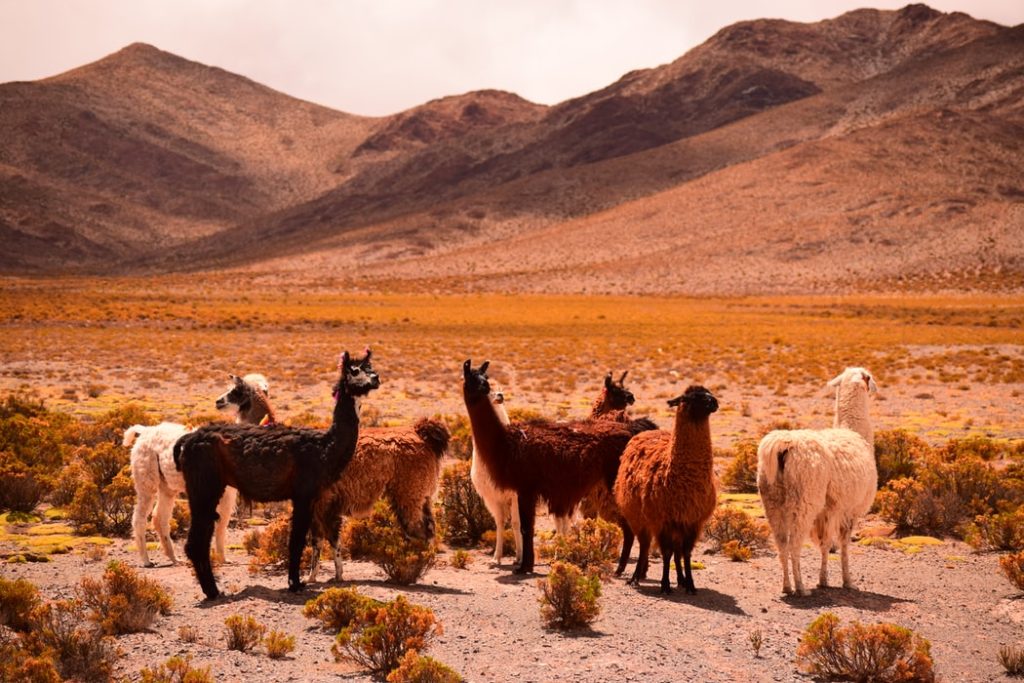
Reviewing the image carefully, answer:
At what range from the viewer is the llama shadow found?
8.30 meters

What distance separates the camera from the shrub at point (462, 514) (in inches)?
439

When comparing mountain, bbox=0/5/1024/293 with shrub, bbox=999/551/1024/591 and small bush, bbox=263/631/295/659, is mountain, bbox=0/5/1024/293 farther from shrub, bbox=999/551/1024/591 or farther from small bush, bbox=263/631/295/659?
small bush, bbox=263/631/295/659

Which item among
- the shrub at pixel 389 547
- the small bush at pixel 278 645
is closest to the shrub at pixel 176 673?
the small bush at pixel 278 645

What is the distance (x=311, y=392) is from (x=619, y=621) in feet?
64.8

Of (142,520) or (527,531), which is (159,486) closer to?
(142,520)

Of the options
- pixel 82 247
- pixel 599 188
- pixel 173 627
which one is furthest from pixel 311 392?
pixel 82 247

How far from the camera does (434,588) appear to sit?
870 centimetres

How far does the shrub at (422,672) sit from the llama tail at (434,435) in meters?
3.10

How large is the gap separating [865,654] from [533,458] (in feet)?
12.1

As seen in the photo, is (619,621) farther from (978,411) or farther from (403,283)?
(403,283)

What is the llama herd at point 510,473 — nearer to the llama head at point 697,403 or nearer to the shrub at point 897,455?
the llama head at point 697,403

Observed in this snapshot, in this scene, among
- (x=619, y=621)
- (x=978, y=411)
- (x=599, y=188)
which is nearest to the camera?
(x=619, y=621)

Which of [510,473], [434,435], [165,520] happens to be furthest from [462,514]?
[165,520]

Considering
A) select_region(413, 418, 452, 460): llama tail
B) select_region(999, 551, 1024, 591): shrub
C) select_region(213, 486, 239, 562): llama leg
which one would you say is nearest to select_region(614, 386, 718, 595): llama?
select_region(413, 418, 452, 460): llama tail
